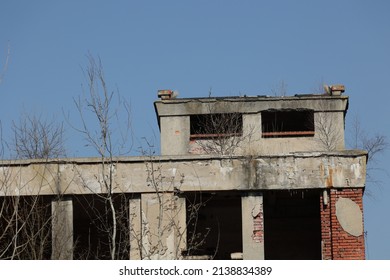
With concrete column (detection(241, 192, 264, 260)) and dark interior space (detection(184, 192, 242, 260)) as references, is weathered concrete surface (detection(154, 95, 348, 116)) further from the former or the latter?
concrete column (detection(241, 192, 264, 260))

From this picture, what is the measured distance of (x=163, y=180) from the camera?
64.7 feet

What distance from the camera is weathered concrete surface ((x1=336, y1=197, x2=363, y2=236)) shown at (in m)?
19.5

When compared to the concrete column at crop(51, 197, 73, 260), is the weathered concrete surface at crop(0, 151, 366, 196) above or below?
above

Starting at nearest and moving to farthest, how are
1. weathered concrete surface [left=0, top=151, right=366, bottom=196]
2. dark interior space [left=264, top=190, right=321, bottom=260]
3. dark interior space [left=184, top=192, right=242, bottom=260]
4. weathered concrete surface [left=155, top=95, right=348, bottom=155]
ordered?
1. weathered concrete surface [left=0, top=151, right=366, bottom=196]
2. dark interior space [left=184, top=192, right=242, bottom=260]
3. dark interior space [left=264, top=190, right=321, bottom=260]
4. weathered concrete surface [left=155, top=95, right=348, bottom=155]

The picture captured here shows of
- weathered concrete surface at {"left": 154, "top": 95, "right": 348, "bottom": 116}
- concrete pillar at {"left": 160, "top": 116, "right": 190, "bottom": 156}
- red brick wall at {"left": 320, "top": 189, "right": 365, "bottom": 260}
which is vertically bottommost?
red brick wall at {"left": 320, "top": 189, "right": 365, "bottom": 260}

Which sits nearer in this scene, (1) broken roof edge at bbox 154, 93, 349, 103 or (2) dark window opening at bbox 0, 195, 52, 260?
(2) dark window opening at bbox 0, 195, 52, 260

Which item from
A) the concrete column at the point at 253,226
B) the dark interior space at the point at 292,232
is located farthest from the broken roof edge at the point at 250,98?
the concrete column at the point at 253,226

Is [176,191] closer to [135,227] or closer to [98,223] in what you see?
[135,227]

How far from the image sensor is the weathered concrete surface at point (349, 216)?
19.5 meters

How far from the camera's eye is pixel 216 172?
19.8m

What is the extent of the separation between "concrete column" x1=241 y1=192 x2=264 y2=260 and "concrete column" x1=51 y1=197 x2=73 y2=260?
3.35m

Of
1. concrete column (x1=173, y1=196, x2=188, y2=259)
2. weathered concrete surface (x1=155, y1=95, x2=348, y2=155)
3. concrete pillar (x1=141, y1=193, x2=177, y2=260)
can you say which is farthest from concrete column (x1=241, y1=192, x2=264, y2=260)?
weathered concrete surface (x1=155, y1=95, x2=348, y2=155)
